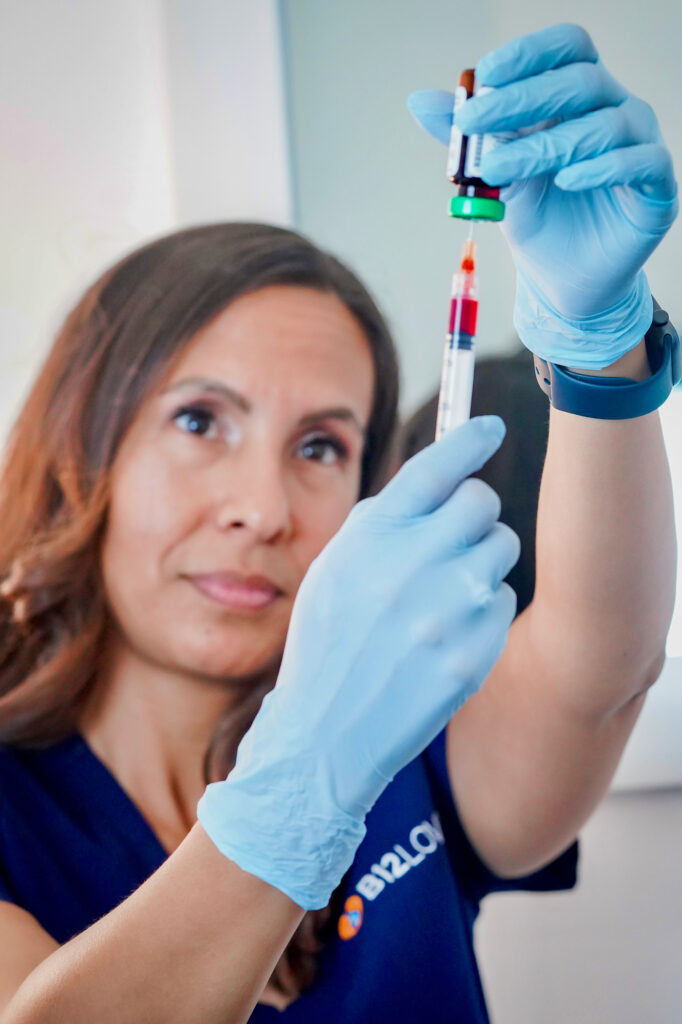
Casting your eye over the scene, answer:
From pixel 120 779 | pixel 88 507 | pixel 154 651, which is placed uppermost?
pixel 88 507

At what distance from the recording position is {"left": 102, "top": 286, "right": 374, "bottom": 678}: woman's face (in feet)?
3.31

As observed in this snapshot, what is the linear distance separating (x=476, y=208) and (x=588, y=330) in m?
0.17

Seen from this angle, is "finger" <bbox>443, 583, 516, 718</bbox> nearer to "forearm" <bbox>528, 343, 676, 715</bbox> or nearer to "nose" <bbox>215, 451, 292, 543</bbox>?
"forearm" <bbox>528, 343, 676, 715</bbox>

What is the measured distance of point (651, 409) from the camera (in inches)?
29.6

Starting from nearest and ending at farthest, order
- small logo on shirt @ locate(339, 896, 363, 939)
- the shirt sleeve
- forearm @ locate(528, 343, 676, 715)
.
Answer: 1. forearm @ locate(528, 343, 676, 715)
2. small logo on shirt @ locate(339, 896, 363, 939)
3. the shirt sleeve

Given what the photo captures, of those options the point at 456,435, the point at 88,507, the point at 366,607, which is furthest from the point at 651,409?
the point at 88,507

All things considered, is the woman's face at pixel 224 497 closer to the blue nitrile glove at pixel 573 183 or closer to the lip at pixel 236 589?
the lip at pixel 236 589

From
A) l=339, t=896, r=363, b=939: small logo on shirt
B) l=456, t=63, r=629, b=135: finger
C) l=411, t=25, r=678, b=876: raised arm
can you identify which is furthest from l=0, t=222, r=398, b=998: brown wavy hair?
l=456, t=63, r=629, b=135: finger

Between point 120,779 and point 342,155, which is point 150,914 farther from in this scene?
point 342,155

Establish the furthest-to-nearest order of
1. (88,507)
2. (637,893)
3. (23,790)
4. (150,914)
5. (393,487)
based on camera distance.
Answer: (637,893) → (88,507) → (23,790) → (393,487) → (150,914)

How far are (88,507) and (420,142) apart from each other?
27.2 inches

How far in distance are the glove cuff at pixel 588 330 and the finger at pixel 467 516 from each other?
0.15 meters

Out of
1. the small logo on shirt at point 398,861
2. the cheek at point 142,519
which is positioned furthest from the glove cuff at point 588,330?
the small logo on shirt at point 398,861

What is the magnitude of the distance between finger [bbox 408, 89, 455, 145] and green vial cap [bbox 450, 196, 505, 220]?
0.08 m
